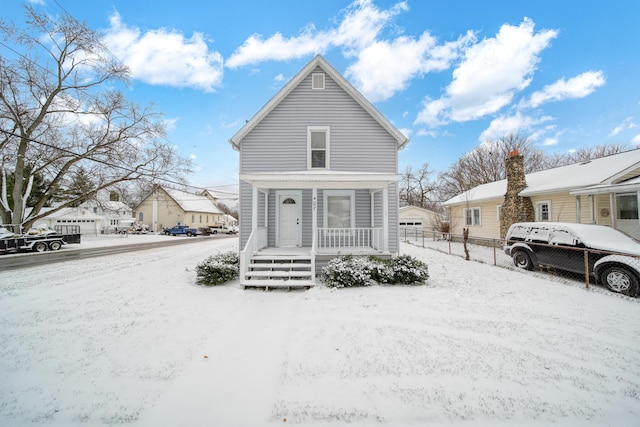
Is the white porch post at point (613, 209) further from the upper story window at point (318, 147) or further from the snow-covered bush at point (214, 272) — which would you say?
the snow-covered bush at point (214, 272)

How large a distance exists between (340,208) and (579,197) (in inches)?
438

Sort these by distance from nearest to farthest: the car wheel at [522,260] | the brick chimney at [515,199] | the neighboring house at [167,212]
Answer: the car wheel at [522,260], the brick chimney at [515,199], the neighboring house at [167,212]

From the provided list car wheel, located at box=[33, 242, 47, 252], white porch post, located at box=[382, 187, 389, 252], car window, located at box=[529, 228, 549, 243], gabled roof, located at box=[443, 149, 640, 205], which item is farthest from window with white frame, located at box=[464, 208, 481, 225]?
car wheel, located at box=[33, 242, 47, 252]

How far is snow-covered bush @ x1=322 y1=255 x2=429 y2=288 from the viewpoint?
7.41m

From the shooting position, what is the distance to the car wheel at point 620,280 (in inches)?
256

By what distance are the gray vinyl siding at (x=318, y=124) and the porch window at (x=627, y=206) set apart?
923 centimetres

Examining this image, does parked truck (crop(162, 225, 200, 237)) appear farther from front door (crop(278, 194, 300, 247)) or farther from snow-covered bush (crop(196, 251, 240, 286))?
snow-covered bush (crop(196, 251, 240, 286))

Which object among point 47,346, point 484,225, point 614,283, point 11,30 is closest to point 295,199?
point 47,346

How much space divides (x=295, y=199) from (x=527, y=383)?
834cm

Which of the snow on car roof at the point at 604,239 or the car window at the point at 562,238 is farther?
the car window at the point at 562,238

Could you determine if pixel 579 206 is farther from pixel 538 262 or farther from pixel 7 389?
pixel 7 389

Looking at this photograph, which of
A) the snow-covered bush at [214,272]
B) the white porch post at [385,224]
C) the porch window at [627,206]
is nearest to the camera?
the snow-covered bush at [214,272]

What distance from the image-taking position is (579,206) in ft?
38.8

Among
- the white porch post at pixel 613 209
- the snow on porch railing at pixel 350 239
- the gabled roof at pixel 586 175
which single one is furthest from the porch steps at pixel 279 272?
the white porch post at pixel 613 209
